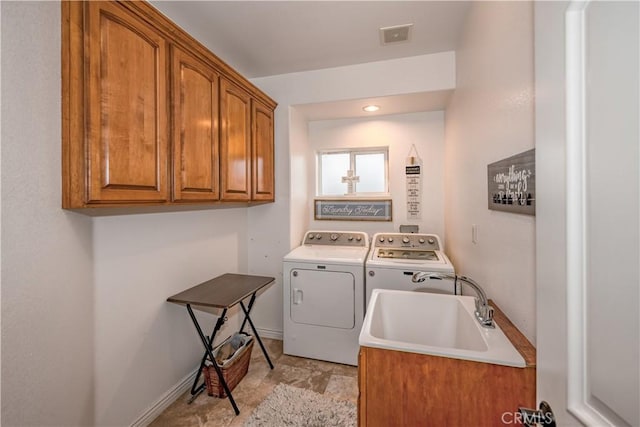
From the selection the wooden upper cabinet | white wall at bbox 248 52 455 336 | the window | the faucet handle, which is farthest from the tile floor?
the window

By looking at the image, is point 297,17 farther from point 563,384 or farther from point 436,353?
point 563,384

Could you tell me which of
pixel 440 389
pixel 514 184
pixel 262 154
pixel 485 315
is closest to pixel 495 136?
pixel 514 184

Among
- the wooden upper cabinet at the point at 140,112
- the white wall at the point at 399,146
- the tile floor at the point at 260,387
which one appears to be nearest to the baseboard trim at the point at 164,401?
the tile floor at the point at 260,387

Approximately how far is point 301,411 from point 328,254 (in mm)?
1173

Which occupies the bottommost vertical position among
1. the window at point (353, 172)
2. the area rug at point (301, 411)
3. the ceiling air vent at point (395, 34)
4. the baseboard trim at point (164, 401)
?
the area rug at point (301, 411)

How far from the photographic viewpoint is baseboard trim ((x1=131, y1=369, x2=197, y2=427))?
1.69m

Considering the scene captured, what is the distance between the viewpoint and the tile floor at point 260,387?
5.81ft

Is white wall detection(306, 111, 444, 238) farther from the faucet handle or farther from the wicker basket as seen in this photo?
the faucet handle

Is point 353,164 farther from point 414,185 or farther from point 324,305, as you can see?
point 324,305

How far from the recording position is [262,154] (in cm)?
251

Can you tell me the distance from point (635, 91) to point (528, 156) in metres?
0.63

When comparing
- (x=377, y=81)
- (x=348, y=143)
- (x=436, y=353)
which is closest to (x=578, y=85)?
Answer: (x=436, y=353)

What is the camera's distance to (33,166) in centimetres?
106

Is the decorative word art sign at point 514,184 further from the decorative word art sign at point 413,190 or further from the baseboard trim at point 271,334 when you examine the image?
the baseboard trim at point 271,334
